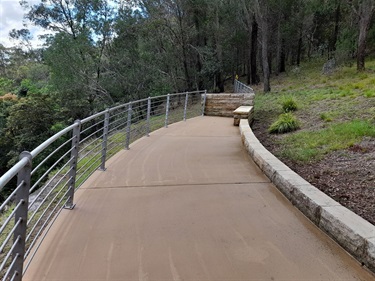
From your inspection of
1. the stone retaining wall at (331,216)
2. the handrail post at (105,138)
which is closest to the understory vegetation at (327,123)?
the stone retaining wall at (331,216)

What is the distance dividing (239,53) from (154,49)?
9.02m

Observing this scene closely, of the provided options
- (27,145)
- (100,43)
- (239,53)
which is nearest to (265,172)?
(27,145)

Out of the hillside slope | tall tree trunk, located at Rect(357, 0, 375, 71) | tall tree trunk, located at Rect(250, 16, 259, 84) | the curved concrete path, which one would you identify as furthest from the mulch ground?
tall tree trunk, located at Rect(250, 16, 259, 84)

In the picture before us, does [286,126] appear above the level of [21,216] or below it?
below

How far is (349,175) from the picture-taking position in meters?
3.51

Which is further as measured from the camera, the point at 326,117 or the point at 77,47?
the point at 77,47

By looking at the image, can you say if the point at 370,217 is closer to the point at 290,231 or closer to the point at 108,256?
the point at 290,231

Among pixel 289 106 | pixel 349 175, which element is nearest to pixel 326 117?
pixel 289 106

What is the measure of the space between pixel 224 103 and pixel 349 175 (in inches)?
280

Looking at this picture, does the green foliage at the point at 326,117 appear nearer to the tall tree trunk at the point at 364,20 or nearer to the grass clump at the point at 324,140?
the grass clump at the point at 324,140

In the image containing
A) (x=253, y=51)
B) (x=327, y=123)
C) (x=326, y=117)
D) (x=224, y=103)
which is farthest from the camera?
(x=253, y=51)

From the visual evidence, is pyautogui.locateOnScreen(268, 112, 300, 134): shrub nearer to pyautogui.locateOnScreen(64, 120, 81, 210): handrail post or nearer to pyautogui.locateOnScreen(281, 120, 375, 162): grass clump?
pyautogui.locateOnScreen(281, 120, 375, 162): grass clump

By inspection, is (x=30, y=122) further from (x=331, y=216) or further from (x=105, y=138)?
(x=331, y=216)

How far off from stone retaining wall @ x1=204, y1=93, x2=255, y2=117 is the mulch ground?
18.7 feet
